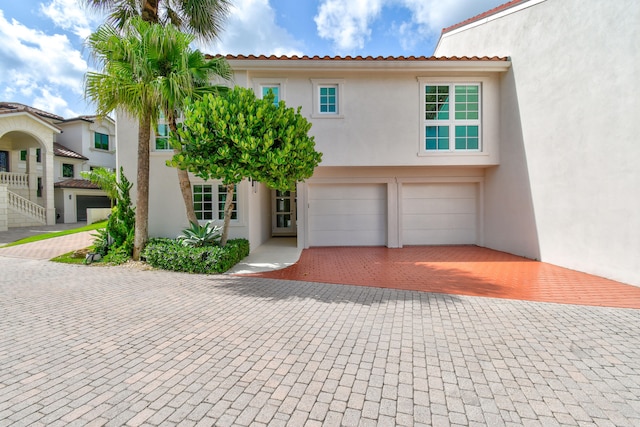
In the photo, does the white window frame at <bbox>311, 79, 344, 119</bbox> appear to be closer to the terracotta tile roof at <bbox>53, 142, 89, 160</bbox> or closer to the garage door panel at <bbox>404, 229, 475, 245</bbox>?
the garage door panel at <bbox>404, 229, 475, 245</bbox>

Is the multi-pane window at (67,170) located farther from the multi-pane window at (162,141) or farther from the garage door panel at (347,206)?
the garage door panel at (347,206)

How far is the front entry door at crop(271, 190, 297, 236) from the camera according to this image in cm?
A: 1554

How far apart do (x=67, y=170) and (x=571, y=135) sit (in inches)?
1189

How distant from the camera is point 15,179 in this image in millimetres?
19922

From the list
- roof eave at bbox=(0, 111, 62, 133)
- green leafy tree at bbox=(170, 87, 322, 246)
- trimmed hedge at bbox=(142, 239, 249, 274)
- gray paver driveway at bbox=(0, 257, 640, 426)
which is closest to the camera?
gray paver driveway at bbox=(0, 257, 640, 426)

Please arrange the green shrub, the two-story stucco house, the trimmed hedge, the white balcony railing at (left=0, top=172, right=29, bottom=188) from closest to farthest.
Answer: the two-story stucco house → the trimmed hedge → the green shrub → the white balcony railing at (left=0, top=172, right=29, bottom=188)

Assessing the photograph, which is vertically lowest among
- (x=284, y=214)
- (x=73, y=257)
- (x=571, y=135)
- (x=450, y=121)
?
(x=73, y=257)

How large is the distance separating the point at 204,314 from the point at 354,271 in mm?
4218

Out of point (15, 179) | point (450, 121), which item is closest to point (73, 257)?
point (450, 121)

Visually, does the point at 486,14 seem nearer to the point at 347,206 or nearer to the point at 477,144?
the point at 477,144

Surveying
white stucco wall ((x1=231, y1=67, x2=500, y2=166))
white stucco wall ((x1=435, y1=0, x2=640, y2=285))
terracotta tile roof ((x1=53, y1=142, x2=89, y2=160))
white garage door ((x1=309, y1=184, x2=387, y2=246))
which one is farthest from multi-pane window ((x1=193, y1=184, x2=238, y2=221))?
terracotta tile roof ((x1=53, y1=142, x2=89, y2=160))

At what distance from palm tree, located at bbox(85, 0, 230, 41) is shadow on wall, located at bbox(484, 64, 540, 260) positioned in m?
9.40

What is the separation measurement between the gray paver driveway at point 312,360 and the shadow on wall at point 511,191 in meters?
4.86

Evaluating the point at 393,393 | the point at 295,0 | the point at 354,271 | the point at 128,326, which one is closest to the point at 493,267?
the point at 354,271
